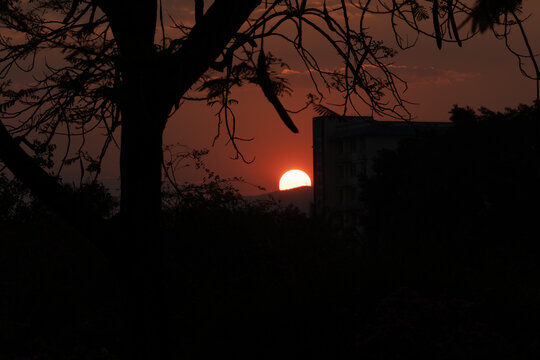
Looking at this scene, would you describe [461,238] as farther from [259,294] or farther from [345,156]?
[345,156]

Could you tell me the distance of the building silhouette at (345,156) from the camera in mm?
95812

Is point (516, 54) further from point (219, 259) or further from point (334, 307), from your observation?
point (219, 259)

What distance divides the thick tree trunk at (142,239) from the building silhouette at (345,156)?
86935 mm

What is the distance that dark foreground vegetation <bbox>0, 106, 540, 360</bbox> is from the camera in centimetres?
952

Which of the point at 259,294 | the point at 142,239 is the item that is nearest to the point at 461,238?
the point at 259,294

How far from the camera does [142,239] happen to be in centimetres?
737

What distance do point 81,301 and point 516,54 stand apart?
1358cm

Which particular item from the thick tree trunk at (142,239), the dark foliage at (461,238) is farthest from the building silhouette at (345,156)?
the thick tree trunk at (142,239)

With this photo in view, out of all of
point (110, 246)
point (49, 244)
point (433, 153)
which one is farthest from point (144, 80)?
point (433, 153)

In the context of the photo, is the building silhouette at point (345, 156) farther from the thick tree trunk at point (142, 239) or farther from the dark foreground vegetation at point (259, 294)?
the thick tree trunk at point (142, 239)

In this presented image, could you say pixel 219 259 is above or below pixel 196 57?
below

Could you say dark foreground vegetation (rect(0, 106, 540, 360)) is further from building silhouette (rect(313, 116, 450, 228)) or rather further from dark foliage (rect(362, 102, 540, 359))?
building silhouette (rect(313, 116, 450, 228))

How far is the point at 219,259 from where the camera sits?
17812 mm

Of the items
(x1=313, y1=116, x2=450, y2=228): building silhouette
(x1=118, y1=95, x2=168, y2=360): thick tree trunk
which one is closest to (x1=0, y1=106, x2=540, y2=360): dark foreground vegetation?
(x1=118, y1=95, x2=168, y2=360): thick tree trunk
